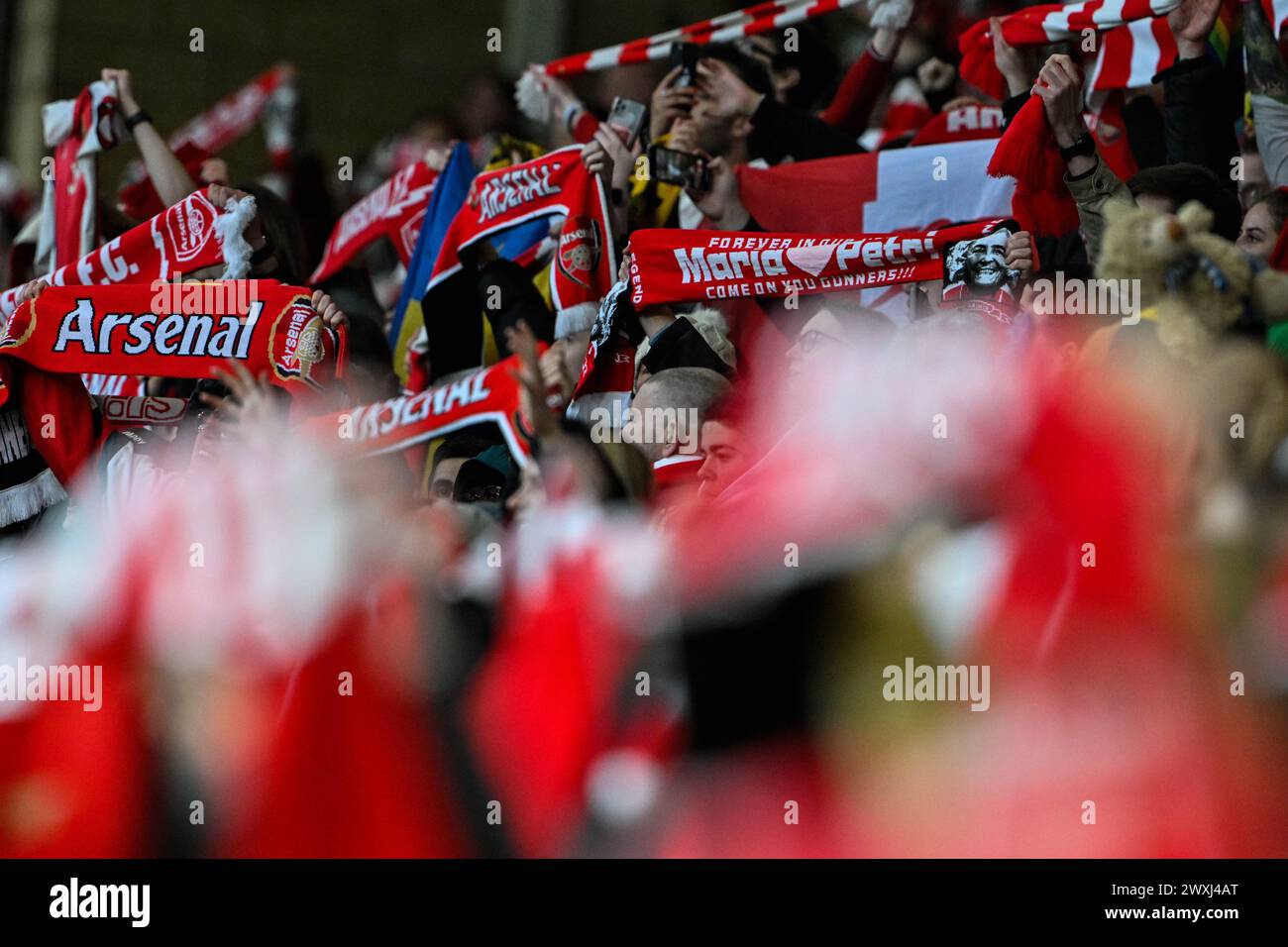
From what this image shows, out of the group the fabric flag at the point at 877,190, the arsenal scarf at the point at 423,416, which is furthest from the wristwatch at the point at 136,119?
the arsenal scarf at the point at 423,416

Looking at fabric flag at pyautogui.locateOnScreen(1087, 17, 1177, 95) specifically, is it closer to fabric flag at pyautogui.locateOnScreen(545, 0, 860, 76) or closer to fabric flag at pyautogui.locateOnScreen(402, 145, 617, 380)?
fabric flag at pyautogui.locateOnScreen(545, 0, 860, 76)

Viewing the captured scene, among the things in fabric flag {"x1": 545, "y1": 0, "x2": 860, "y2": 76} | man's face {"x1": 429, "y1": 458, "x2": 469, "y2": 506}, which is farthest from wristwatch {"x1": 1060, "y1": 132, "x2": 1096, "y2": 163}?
fabric flag {"x1": 545, "y1": 0, "x2": 860, "y2": 76}

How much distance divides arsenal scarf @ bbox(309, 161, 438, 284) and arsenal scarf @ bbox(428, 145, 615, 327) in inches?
25.8

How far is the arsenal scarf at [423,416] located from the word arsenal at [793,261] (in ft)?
3.96

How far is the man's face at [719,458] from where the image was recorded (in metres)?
4.00

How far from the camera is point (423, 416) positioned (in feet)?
12.1

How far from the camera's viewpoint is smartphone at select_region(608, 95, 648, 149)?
5336 mm

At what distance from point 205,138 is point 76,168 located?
1424mm

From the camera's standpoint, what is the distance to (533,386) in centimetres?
335

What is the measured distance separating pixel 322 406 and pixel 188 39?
299 inches

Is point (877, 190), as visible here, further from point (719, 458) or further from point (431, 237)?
point (719, 458)

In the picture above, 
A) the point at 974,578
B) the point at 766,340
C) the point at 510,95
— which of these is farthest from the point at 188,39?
the point at 974,578

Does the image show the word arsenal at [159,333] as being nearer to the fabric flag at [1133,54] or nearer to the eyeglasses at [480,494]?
the eyeglasses at [480,494]

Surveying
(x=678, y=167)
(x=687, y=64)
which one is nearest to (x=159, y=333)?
(x=678, y=167)
